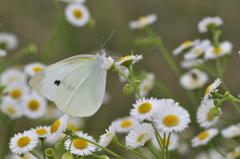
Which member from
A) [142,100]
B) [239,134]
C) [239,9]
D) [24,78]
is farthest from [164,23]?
[142,100]

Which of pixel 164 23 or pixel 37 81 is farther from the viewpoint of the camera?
pixel 164 23

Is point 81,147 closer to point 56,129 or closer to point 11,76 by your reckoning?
point 56,129

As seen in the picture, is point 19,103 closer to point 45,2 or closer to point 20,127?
point 20,127

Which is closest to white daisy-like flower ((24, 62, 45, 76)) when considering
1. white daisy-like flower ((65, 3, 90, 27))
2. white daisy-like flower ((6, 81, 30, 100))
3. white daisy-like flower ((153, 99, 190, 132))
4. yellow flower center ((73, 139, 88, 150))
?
white daisy-like flower ((6, 81, 30, 100))

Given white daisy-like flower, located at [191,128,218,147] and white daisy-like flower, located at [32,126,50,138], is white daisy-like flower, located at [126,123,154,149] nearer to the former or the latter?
white daisy-like flower, located at [32,126,50,138]

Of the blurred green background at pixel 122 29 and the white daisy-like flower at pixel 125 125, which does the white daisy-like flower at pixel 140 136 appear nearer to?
the white daisy-like flower at pixel 125 125
